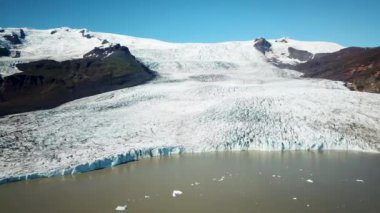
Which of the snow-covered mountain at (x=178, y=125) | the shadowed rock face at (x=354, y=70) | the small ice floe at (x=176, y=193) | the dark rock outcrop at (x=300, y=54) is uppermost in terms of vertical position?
the dark rock outcrop at (x=300, y=54)

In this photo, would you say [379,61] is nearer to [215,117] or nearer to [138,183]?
[215,117]

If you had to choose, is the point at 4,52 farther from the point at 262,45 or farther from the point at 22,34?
the point at 262,45

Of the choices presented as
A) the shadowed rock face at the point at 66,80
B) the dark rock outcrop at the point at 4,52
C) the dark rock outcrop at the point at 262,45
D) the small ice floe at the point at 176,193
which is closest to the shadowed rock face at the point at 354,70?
the dark rock outcrop at the point at 262,45

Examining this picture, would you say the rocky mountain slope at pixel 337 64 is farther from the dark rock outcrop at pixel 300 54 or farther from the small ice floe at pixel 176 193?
the small ice floe at pixel 176 193

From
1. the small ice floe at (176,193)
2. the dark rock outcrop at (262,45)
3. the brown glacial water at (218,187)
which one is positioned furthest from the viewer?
the dark rock outcrop at (262,45)

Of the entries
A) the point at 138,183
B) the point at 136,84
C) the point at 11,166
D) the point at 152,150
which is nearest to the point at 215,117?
the point at 152,150

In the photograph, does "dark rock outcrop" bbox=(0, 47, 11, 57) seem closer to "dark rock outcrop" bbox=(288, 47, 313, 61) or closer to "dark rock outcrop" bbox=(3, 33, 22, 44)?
"dark rock outcrop" bbox=(3, 33, 22, 44)

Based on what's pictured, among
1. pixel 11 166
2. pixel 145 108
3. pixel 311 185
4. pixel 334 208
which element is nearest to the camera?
pixel 334 208
